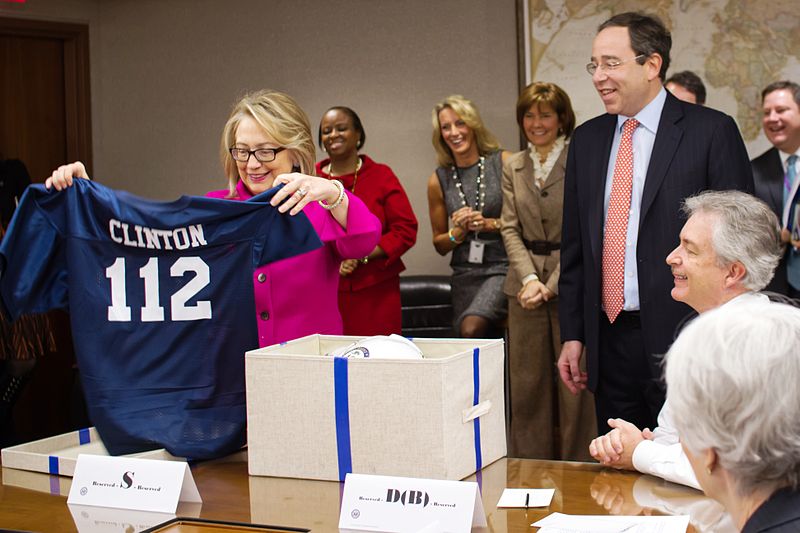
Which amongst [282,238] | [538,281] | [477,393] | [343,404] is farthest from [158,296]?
[538,281]

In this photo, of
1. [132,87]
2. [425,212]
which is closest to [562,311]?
[425,212]

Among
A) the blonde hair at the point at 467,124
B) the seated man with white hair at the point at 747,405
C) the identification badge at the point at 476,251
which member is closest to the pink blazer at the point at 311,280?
the seated man with white hair at the point at 747,405

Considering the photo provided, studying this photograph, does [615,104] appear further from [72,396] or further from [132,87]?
[132,87]

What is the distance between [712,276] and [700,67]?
305 centimetres

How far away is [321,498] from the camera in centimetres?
194

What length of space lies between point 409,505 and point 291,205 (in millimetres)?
826

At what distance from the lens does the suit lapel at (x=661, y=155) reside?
9.50ft

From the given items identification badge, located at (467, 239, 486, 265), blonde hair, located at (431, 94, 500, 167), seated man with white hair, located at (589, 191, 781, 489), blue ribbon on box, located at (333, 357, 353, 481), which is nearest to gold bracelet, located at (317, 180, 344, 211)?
blue ribbon on box, located at (333, 357, 353, 481)

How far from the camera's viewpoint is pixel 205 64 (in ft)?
20.8

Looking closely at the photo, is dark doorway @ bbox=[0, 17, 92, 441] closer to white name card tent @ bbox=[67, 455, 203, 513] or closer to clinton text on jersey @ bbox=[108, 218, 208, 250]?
clinton text on jersey @ bbox=[108, 218, 208, 250]

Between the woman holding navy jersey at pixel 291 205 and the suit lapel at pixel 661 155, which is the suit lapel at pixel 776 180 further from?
the woman holding navy jersey at pixel 291 205

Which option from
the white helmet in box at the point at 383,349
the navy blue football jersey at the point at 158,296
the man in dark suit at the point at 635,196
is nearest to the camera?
the white helmet in box at the point at 383,349

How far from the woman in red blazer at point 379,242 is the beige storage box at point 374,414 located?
7.59 ft

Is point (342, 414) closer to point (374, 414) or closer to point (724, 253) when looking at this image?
point (374, 414)
